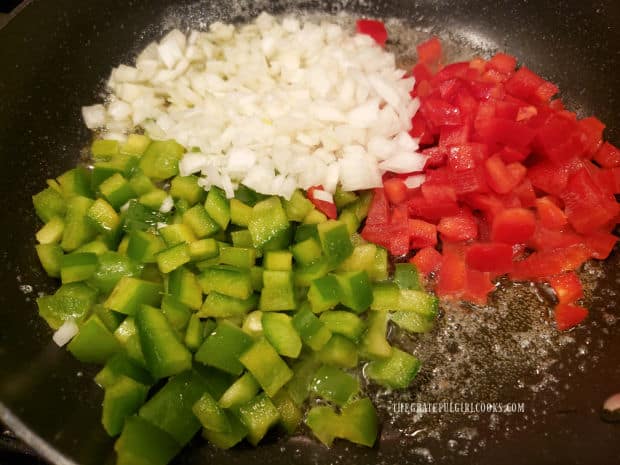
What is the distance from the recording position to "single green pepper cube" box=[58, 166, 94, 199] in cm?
185

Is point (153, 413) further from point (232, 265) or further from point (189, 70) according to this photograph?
point (189, 70)

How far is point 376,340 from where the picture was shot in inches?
62.6

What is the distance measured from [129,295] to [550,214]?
60.3 inches

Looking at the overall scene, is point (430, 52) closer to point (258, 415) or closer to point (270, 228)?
point (270, 228)

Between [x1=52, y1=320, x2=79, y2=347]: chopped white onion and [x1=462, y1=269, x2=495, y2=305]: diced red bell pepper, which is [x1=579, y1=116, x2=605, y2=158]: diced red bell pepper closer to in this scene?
[x1=462, y1=269, x2=495, y2=305]: diced red bell pepper

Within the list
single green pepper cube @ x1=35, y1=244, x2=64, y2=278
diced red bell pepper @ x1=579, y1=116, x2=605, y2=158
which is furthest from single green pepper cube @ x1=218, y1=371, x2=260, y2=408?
diced red bell pepper @ x1=579, y1=116, x2=605, y2=158

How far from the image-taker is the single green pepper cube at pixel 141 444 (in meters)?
1.38

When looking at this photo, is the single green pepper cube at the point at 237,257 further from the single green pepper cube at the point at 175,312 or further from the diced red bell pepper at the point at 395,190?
the diced red bell pepper at the point at 395,190

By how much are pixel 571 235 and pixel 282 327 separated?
46.2 inches

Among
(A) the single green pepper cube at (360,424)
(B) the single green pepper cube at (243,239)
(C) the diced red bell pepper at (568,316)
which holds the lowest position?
(C) the diced red bell pepper at (568,316)

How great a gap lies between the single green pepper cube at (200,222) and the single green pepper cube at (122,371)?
48 centimetres

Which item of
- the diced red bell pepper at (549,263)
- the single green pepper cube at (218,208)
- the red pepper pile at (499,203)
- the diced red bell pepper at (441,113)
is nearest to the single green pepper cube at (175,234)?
the single green pepper cube at (218,208)

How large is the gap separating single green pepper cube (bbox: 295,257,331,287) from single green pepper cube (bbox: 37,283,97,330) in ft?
2.29

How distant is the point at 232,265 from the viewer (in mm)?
1659
